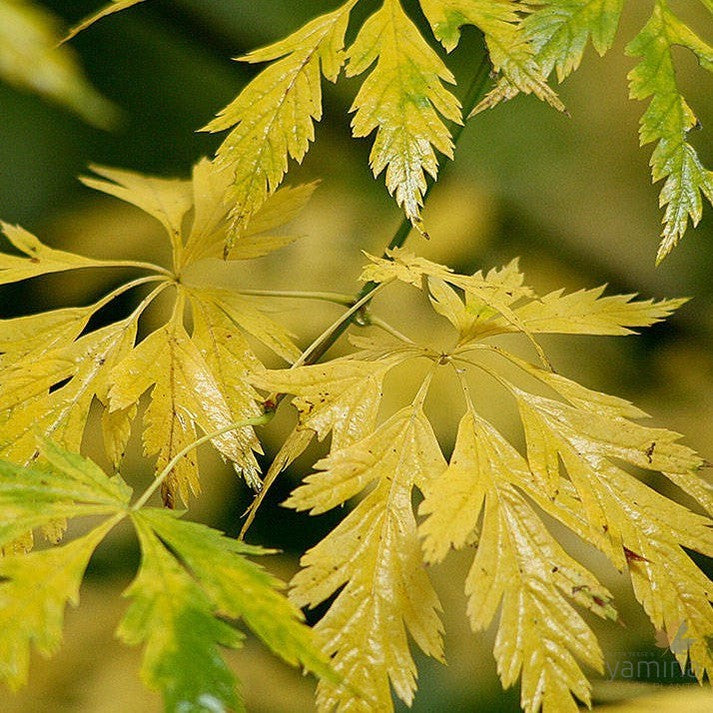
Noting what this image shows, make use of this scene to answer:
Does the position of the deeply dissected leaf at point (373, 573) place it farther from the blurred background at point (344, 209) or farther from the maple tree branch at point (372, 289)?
the blurred background at point (344, 209)

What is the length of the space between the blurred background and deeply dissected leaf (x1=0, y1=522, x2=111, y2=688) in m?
0.71

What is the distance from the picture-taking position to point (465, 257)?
116 centimetres

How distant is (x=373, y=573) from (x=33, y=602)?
0.16m

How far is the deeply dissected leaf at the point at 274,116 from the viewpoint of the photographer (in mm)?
415

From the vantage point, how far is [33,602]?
30cm

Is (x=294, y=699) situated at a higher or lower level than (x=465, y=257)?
lower

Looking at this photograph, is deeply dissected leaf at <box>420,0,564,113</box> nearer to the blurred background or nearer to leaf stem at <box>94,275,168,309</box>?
leaf stem at <box>94,275,168,309</box>

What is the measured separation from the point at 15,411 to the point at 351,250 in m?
0.74

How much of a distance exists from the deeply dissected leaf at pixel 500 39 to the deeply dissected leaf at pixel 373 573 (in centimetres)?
19

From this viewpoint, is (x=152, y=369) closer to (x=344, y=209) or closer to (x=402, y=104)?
(x=402, y=104)

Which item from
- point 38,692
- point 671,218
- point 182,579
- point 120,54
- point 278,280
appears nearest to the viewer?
point 182,579

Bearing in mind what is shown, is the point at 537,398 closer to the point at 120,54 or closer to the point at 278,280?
the point at 278,280

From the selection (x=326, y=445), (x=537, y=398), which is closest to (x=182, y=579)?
(x=537, y=398)

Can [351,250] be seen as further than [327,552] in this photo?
Yes
